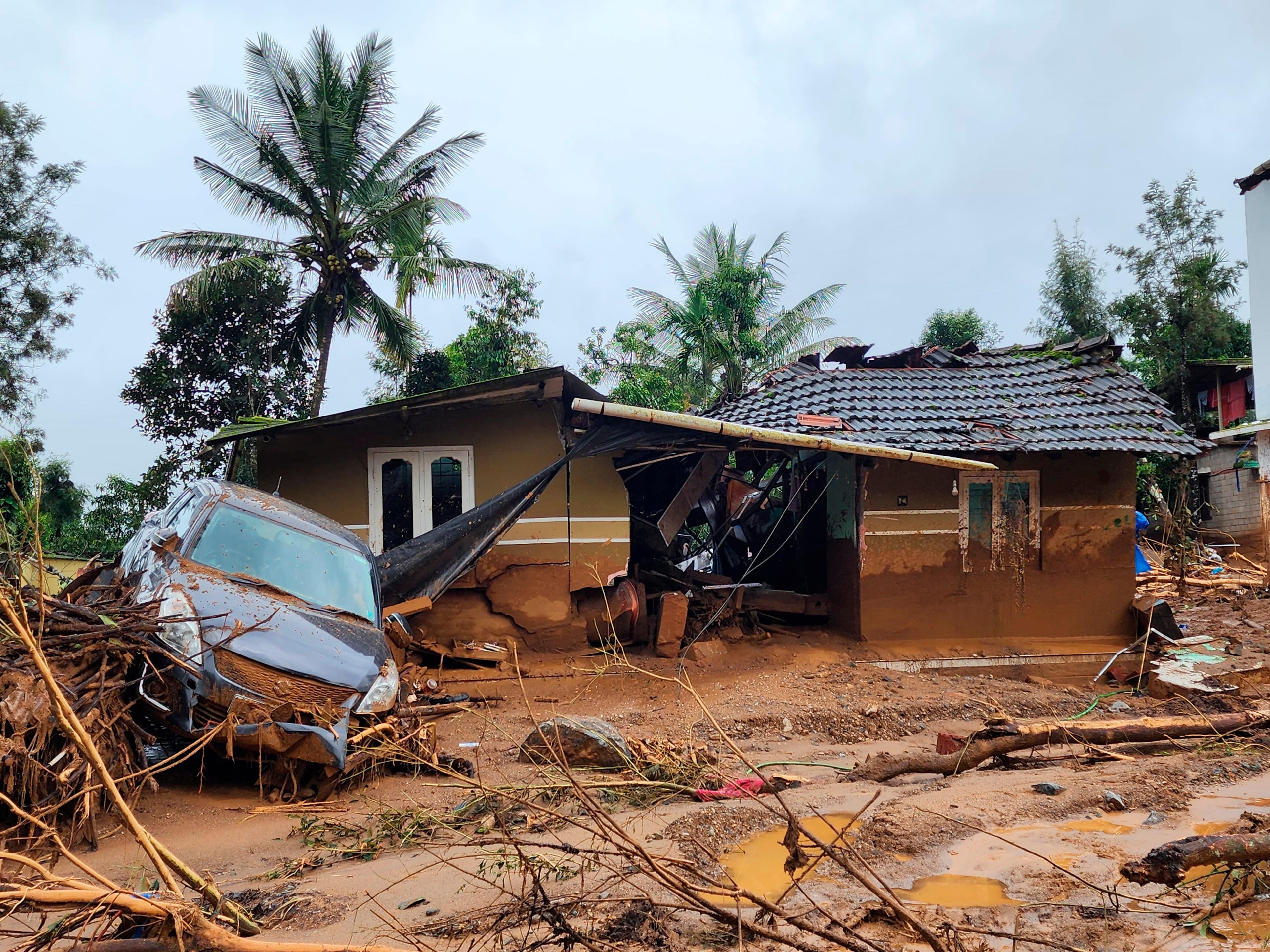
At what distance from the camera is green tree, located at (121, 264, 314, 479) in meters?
16.8

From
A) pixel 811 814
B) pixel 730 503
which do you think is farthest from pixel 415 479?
pixel 811 814

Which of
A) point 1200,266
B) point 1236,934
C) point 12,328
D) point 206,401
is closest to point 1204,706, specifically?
→ point 1236,934

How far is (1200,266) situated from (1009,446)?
63.2 feet

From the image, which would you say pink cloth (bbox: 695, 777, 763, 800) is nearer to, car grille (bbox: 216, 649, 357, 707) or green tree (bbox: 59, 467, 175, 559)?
car grille (bbox: 216, 649, 357, 707)

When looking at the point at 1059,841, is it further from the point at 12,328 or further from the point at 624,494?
the point at 12,328

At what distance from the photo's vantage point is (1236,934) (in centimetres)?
347

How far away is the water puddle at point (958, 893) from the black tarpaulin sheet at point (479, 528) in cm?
618

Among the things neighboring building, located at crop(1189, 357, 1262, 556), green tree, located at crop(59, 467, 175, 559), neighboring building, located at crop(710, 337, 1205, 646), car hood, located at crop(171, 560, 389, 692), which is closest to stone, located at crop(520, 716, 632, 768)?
car hood, located at crop(171, 560, 389, 692)

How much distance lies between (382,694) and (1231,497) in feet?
83.4

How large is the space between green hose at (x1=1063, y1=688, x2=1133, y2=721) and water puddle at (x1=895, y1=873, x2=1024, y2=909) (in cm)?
504

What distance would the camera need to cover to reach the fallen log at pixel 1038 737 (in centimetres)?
608

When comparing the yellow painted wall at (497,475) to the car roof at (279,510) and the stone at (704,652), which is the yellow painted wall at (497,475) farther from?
the car roof at (279,510)

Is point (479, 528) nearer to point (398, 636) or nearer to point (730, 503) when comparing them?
point (398, 636)

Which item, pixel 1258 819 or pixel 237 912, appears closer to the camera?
pixel 237 912
